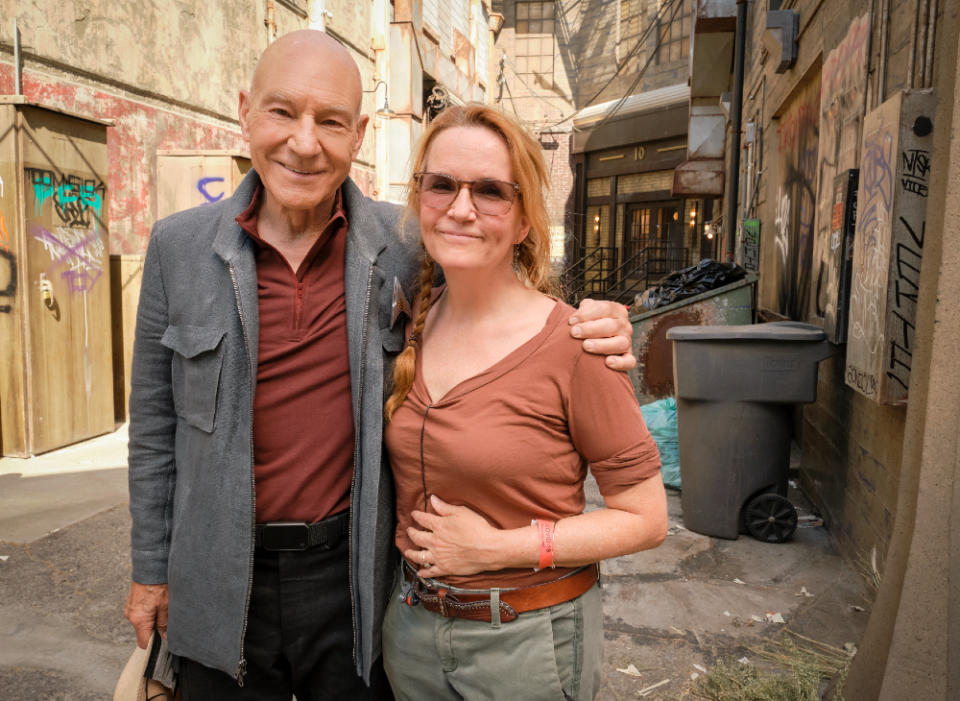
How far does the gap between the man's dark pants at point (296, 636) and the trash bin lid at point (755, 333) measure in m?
3.15

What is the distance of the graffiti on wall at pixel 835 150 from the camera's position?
425 centimetres

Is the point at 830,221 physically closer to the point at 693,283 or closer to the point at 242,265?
the point at 693,283

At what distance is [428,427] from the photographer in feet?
5.30

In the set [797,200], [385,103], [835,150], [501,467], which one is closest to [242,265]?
[501,467]

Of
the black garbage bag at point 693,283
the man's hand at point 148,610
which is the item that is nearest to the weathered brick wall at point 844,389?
the black garbage bag at point 693,283

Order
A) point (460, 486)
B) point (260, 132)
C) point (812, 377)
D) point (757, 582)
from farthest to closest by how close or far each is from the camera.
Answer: point (812, 377), point (757, 582), point (260, 132), point (460, 486)

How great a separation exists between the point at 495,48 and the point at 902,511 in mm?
25510

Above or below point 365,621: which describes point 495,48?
above

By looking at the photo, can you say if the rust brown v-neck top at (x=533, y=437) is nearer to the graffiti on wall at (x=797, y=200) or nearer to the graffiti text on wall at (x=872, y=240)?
the graffiti text on wall at (x=872, y=240)

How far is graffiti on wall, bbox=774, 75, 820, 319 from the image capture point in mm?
5938

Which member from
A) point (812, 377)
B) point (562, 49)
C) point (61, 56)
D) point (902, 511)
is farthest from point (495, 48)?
point (902, 511)

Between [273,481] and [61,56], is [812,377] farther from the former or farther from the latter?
[61,56]

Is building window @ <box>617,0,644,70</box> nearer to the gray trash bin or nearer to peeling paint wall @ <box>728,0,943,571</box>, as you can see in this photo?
peeling paint wall @ <box>728,0,943,571</box>

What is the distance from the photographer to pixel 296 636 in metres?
1.83
